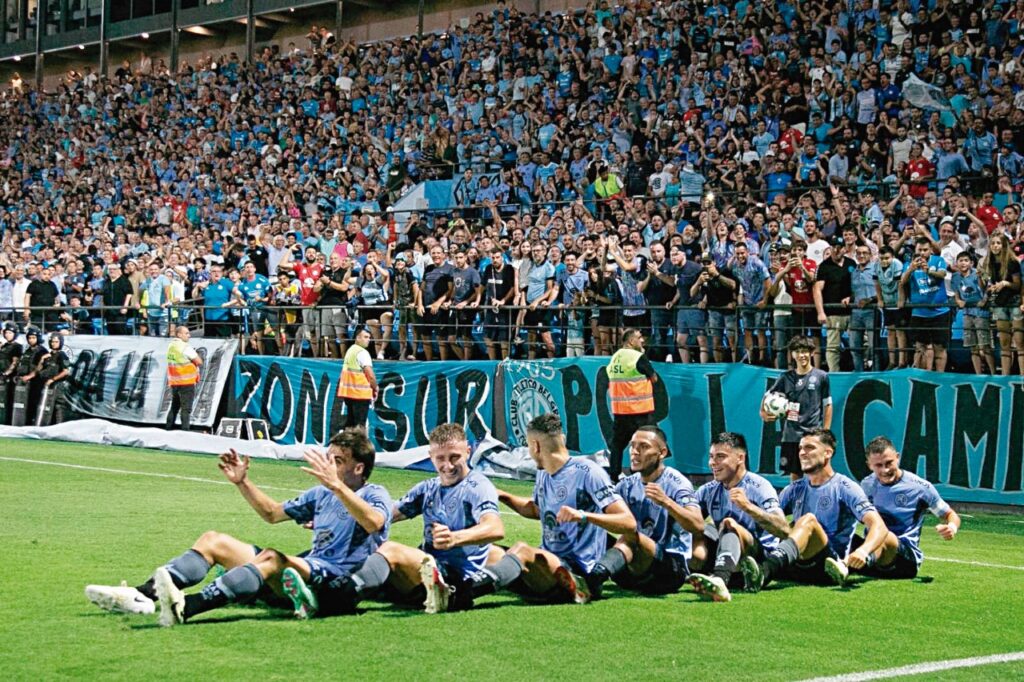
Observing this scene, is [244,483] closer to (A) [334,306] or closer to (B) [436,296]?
(B) [436,296]

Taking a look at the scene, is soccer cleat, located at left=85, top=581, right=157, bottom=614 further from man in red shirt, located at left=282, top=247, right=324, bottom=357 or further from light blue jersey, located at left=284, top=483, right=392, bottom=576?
man in red shirt, located at left=282, top=247, right=324, bottom=357

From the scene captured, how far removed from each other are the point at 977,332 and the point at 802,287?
2.32m

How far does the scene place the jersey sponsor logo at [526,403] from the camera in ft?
63.3

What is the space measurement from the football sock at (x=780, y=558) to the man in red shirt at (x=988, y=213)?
973cm

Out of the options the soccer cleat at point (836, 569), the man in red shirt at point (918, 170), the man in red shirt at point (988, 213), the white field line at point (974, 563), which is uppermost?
the man in red shirt at point (918, 170)

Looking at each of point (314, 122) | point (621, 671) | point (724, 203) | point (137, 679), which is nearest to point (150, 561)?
point (137, 679)

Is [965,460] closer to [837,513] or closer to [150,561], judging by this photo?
[837,513]

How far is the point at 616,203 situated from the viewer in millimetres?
22297

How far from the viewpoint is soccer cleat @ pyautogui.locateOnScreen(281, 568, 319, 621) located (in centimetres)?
757

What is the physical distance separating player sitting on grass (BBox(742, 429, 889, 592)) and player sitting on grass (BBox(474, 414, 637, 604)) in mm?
1379

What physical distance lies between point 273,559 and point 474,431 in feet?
41.7

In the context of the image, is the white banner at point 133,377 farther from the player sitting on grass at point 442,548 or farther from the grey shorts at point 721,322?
the player sitting on grass at point 442,548

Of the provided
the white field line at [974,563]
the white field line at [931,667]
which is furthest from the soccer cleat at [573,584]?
the white field line at [974,563]

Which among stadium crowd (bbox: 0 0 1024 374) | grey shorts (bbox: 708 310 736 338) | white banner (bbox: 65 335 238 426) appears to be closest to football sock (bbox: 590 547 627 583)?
stadium crowd (bbox: 0 0 1024 374)
